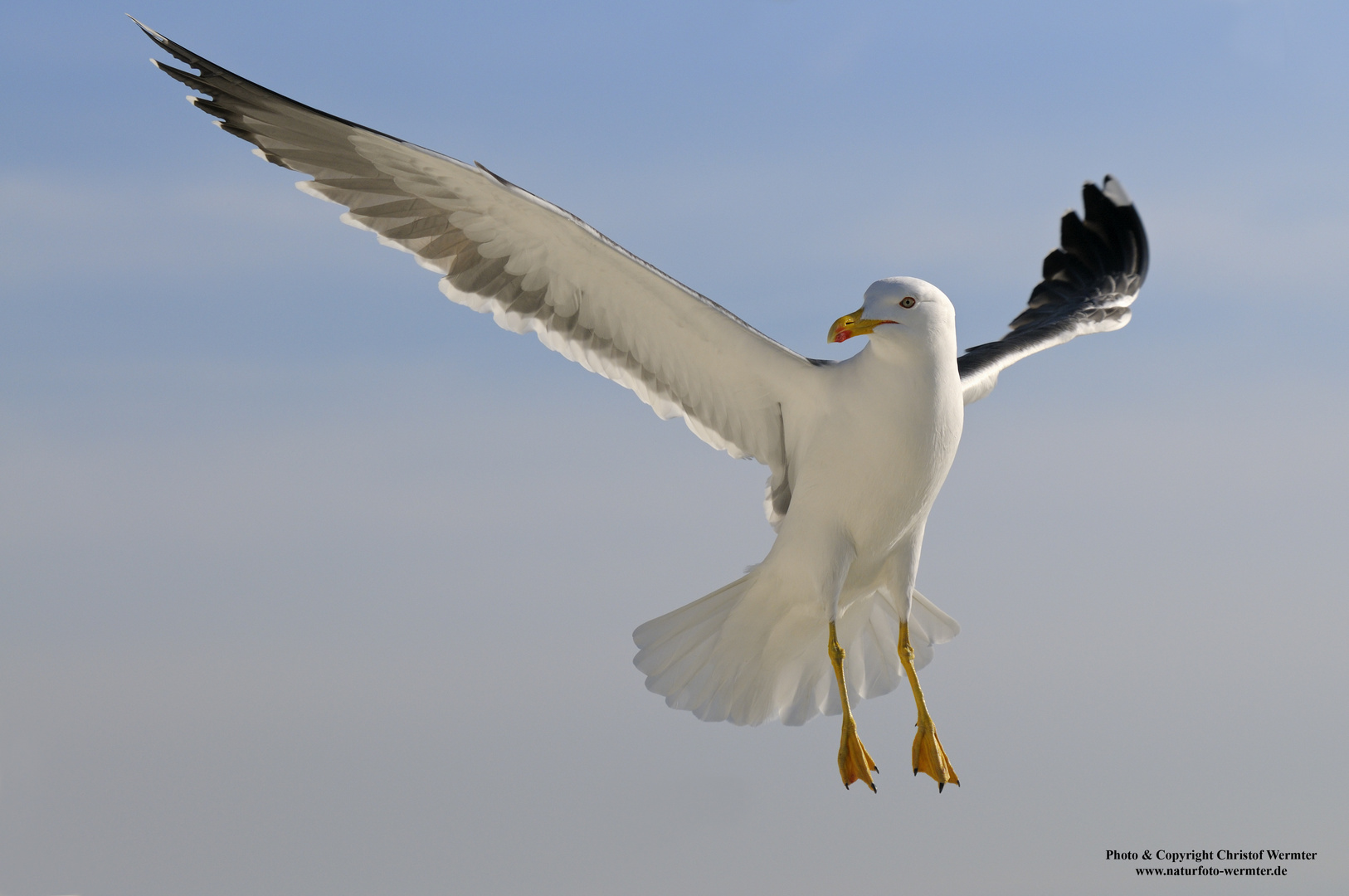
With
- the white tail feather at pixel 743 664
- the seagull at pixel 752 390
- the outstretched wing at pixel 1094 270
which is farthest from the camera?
the outstretched wing at pixel 1094 270

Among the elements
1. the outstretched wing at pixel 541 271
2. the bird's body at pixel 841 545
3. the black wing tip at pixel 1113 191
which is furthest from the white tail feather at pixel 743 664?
the black wing tip at pixel 1113 191

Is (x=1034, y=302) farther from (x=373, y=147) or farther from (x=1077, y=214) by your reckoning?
(x=373, y=147)

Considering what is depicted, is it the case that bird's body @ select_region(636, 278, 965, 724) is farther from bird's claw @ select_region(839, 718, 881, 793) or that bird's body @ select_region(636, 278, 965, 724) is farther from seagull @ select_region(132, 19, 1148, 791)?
bird's claw @ select_region(839, 718, 881, 793)

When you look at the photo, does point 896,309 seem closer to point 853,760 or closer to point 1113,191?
point 853,760

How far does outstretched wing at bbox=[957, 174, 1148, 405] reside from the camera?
7430 millimetres

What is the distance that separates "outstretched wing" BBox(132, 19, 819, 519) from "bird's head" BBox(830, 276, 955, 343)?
447 millimetres

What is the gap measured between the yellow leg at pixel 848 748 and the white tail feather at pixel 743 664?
1.54 ft

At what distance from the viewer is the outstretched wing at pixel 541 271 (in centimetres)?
559

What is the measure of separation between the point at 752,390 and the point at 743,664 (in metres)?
1.30

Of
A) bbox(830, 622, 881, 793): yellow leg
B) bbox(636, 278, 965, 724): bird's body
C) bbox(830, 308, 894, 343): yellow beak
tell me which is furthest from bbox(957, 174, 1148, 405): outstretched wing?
bbox(830, 622, 881, 793): yellow leg

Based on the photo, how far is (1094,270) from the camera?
8141 millimetres

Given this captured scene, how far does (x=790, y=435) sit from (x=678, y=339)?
26.5 inches

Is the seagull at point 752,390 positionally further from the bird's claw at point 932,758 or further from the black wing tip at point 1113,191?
the black wing tip at point 1113,191

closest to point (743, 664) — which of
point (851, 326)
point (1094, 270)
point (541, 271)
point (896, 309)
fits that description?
point (851, 326)
